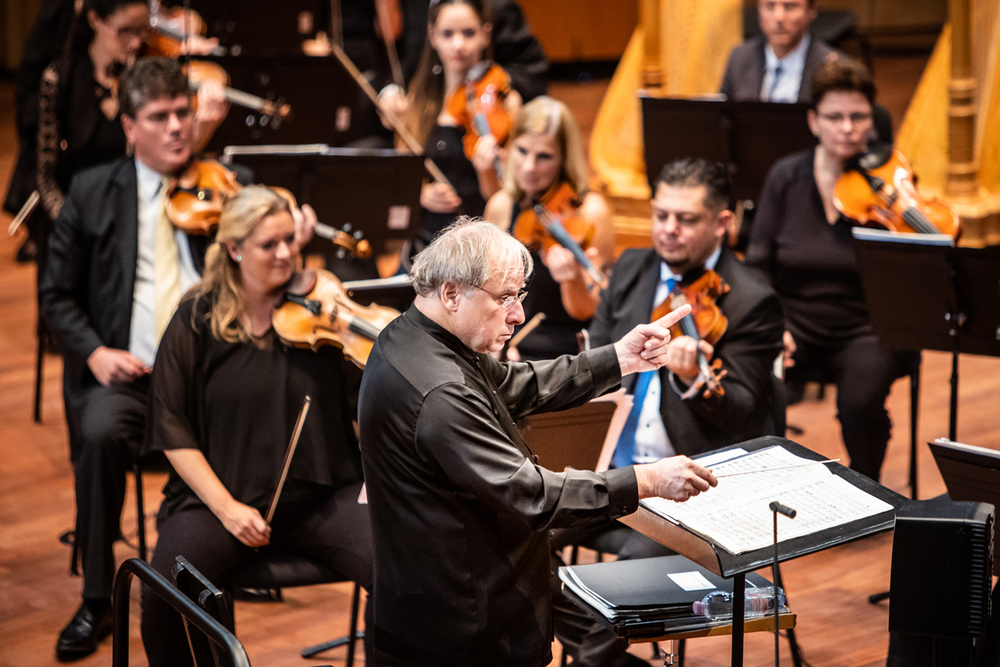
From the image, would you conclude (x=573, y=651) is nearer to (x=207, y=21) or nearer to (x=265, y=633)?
(x=265, y=633)

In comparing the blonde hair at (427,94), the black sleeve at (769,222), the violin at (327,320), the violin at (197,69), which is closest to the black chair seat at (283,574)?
the violin at (327,320)

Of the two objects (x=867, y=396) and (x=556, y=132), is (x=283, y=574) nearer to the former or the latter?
(x=556, y=132)

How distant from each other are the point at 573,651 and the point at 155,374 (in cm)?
124

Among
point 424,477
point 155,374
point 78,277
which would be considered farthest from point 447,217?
point 424,477

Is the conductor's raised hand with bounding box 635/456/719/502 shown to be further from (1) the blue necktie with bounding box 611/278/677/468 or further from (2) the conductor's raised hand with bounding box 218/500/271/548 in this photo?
(2) the conductor's raised hand with bounding box 218/500/271/548

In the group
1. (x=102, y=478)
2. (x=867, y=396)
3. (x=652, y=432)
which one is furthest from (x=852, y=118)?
(x=102, y=478)

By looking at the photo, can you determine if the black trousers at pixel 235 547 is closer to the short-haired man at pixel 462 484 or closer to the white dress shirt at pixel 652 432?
the short-haired man at pixel 462 484

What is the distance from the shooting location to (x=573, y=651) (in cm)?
282

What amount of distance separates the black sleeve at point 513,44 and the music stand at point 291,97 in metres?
0.63

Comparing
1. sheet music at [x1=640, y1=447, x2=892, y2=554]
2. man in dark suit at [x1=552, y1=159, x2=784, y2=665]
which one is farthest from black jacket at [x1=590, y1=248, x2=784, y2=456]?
sheet music at [x1=640, y1=447, x2=892, y2=554]

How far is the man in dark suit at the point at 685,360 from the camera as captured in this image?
2.84 metres

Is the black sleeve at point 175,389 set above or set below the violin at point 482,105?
below

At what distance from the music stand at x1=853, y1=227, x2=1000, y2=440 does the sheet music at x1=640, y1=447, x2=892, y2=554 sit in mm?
1102

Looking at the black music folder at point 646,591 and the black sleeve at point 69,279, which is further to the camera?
the black sleeve at point 69,279
